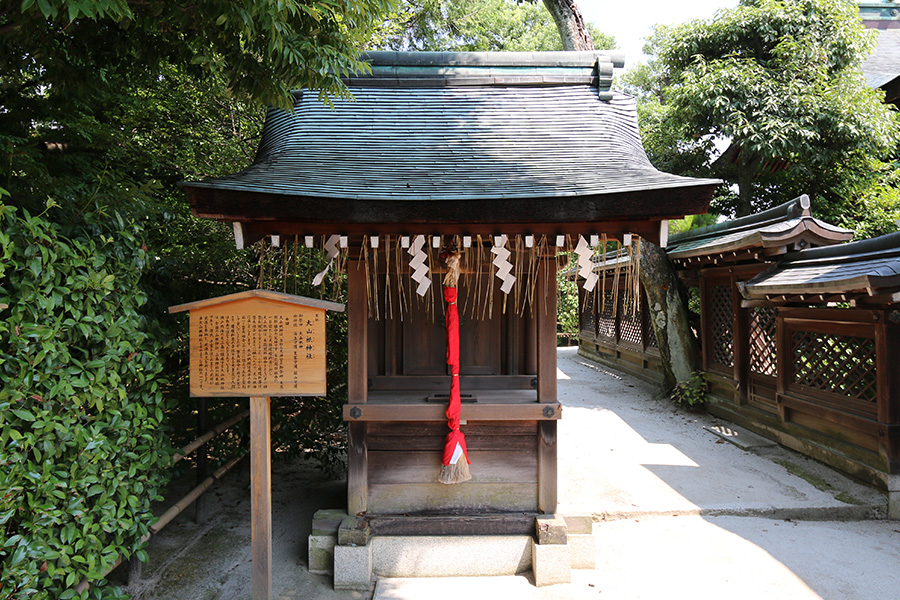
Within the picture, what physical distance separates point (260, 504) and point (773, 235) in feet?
21.9

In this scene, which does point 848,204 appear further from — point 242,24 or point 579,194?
point 242,24

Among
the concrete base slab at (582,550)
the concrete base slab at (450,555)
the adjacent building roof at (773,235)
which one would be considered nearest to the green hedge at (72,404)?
the concrete base slab at (450,555)

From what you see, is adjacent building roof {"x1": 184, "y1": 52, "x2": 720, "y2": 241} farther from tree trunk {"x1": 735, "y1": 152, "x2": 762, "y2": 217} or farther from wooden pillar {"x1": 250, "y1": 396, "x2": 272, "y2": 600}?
tree trunk {"x1": 735, "y1": 152, "x2": 762, "y2": 217}

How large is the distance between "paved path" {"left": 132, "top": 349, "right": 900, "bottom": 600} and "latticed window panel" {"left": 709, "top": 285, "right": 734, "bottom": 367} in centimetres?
187

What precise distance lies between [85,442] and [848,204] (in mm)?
11494

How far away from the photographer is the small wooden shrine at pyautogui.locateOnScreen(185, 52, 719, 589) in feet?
11.3

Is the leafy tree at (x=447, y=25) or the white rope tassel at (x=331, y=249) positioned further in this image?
the leafy tree at (x=447, y=25)

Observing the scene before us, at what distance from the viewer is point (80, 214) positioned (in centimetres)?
293

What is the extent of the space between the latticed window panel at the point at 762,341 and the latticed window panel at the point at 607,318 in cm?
692

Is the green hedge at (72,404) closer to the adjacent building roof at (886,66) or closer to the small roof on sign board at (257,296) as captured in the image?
the small roof on sign board at (257,296)

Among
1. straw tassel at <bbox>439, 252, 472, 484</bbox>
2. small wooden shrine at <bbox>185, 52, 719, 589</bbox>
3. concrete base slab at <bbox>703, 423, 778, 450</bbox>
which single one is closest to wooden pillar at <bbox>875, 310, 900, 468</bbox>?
concrete base slab at <bbox>703, 423, 778, 450</bbox>

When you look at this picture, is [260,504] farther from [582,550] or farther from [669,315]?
[669,315]

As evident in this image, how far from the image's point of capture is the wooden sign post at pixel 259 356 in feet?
10.2

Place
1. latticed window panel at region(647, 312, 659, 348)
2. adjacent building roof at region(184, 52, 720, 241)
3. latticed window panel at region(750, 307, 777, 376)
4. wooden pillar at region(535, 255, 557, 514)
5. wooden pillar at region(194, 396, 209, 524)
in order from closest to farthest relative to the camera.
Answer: adjacent building roof at region(184, 52, 720, 241) < wooden pillar at region(535, 255, 557, 514) < wooden pillar at region(194, 396, 209, 524) < latticed window panel at region(750, 307, 777, 376) < latticed window panel at region(647, 312, 659, 348)
